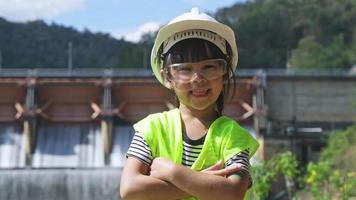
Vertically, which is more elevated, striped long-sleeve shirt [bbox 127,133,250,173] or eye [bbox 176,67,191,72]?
eye [bbox 176,67,191,72]

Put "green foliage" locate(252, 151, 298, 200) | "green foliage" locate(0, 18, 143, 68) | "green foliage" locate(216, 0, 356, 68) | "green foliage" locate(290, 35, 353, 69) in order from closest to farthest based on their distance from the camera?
"green foliage" locate(252, 151, 298, 200), "green foliage" locate(290, 35, 353, 69), "green foliage" locate(216, 0, 356, 68), "green foliage" locate(0, 18, 143, 68)

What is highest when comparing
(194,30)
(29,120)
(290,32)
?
(290,32)

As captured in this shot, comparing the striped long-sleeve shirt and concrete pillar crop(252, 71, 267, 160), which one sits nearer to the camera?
the striped long-sleeve shirt

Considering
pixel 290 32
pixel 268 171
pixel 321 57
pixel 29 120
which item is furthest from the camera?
pixel 290 32

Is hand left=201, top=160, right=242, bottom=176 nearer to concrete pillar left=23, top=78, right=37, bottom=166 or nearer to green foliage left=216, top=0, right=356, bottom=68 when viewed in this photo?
concrete pillar left=23, top=78, right=37, bottom=166

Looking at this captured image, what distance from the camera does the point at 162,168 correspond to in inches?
50.0

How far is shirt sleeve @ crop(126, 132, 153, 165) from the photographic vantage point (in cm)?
133

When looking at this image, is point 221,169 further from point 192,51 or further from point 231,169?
point 192,51

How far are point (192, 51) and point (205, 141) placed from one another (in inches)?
7.3

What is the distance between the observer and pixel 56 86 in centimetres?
1645

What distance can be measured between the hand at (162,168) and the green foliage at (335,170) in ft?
12.7

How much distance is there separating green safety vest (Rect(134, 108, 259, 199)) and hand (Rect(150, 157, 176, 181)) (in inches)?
1.7

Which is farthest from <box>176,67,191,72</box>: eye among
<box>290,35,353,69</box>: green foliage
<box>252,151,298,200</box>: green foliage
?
<box>290,35,353,69</box>: green foliage

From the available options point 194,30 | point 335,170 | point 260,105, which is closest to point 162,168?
point 194,30
